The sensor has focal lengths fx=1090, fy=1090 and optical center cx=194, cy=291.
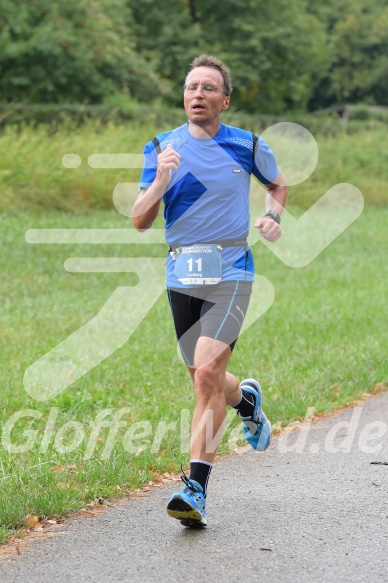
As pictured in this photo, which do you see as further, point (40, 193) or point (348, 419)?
point (40, 193)

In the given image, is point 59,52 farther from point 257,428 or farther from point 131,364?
point 257,428

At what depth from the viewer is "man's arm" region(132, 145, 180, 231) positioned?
5180 millimetres

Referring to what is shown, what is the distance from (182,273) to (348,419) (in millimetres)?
3056

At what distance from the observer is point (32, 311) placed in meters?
12.3

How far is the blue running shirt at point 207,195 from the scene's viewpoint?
5.43 meters

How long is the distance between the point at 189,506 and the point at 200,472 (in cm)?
28

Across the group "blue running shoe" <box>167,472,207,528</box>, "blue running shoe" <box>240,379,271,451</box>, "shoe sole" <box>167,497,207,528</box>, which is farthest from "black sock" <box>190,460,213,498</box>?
"blue running shoe" <box>240,379,271,451</box>

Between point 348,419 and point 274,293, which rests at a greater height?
point 274,293

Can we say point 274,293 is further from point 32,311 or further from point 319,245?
point 319,245

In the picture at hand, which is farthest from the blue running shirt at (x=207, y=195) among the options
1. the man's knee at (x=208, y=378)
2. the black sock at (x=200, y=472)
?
the black sock at (x=200, y=472)

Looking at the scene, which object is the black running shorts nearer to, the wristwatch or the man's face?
the wristwatch

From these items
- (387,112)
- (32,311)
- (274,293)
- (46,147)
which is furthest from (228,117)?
(387,112)

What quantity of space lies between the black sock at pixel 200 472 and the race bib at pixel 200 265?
0.88m

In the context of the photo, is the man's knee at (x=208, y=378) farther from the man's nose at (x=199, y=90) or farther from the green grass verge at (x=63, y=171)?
the green grass verge at (x=63, y=171)
